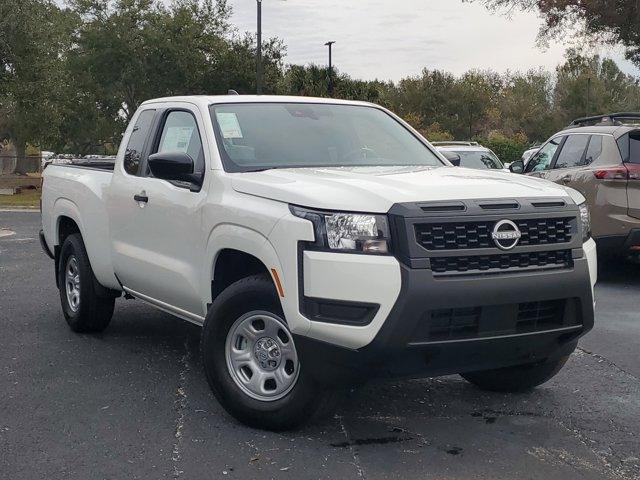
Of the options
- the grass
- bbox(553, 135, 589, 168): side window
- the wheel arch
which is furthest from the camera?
the grass

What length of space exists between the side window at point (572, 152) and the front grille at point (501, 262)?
6130mm

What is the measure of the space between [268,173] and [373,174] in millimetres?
616

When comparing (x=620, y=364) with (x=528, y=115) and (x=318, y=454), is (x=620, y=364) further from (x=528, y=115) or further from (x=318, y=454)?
(x=528, y=115)

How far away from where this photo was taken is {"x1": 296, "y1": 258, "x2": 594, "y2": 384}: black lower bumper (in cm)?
418

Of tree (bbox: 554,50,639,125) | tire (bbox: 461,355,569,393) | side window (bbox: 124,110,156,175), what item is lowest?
tire (bbox: 461,355,569,393)

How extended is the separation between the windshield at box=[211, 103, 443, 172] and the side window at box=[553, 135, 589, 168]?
470 centimetres

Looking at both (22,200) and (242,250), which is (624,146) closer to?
(242,250)

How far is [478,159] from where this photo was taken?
52.8 ft

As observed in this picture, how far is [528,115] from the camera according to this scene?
7438 centimetres

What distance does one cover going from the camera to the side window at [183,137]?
5.67 metres

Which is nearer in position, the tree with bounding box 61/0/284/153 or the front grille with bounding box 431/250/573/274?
the front grille with bounding box 431/250/573/274

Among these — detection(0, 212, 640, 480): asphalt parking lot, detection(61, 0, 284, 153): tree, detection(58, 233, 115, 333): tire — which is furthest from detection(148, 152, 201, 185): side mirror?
detection(61, 0, 284, 153): tree

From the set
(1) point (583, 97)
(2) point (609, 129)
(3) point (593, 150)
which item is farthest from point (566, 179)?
(1) point (583, 97)

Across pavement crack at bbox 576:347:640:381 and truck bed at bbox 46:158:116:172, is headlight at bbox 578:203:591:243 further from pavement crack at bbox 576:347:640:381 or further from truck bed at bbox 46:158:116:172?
truck bed at bbox 46:158:116:172
